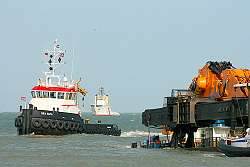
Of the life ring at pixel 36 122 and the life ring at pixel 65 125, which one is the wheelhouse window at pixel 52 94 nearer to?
the life ring at pixel 65 125

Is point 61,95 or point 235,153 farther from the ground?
point 61,95

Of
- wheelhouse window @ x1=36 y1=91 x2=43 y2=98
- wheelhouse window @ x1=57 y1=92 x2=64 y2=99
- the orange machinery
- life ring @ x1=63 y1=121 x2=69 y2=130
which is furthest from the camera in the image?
wheelhouse window @ x1=57 y1=92 x2=64 y2=99

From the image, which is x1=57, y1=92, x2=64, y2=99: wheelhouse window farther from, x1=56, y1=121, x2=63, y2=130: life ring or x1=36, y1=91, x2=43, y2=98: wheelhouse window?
x1=56, y1=121, x2=63, y2=130: life ring

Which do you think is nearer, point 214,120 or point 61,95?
point 214,120

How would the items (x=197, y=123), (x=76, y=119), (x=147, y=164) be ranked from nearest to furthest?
(x=147, y=164)
(x=197, y=123)
(x=76, y=119)

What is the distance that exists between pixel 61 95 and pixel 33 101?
122 inches

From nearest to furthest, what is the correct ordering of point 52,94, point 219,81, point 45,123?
point 219,81 < point 45,123 < point 52,94

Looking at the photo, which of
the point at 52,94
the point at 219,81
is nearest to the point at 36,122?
the point at 52,94

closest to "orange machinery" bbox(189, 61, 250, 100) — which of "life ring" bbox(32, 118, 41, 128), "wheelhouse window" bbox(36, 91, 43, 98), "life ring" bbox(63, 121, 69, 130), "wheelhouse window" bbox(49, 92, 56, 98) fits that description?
"life ring" bbox(63, 121, 69, 130)

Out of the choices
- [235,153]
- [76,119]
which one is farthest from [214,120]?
[76,119]

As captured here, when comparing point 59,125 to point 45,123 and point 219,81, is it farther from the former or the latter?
point 219,81

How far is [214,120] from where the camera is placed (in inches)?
1902

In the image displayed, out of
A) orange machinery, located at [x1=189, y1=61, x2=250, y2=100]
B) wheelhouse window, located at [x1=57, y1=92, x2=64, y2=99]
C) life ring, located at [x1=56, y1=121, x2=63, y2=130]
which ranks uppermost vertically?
wheelhouse window, located at [x1=57, y1=92, x2=64, y2=99]

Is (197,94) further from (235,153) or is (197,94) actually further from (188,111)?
(235,153)
